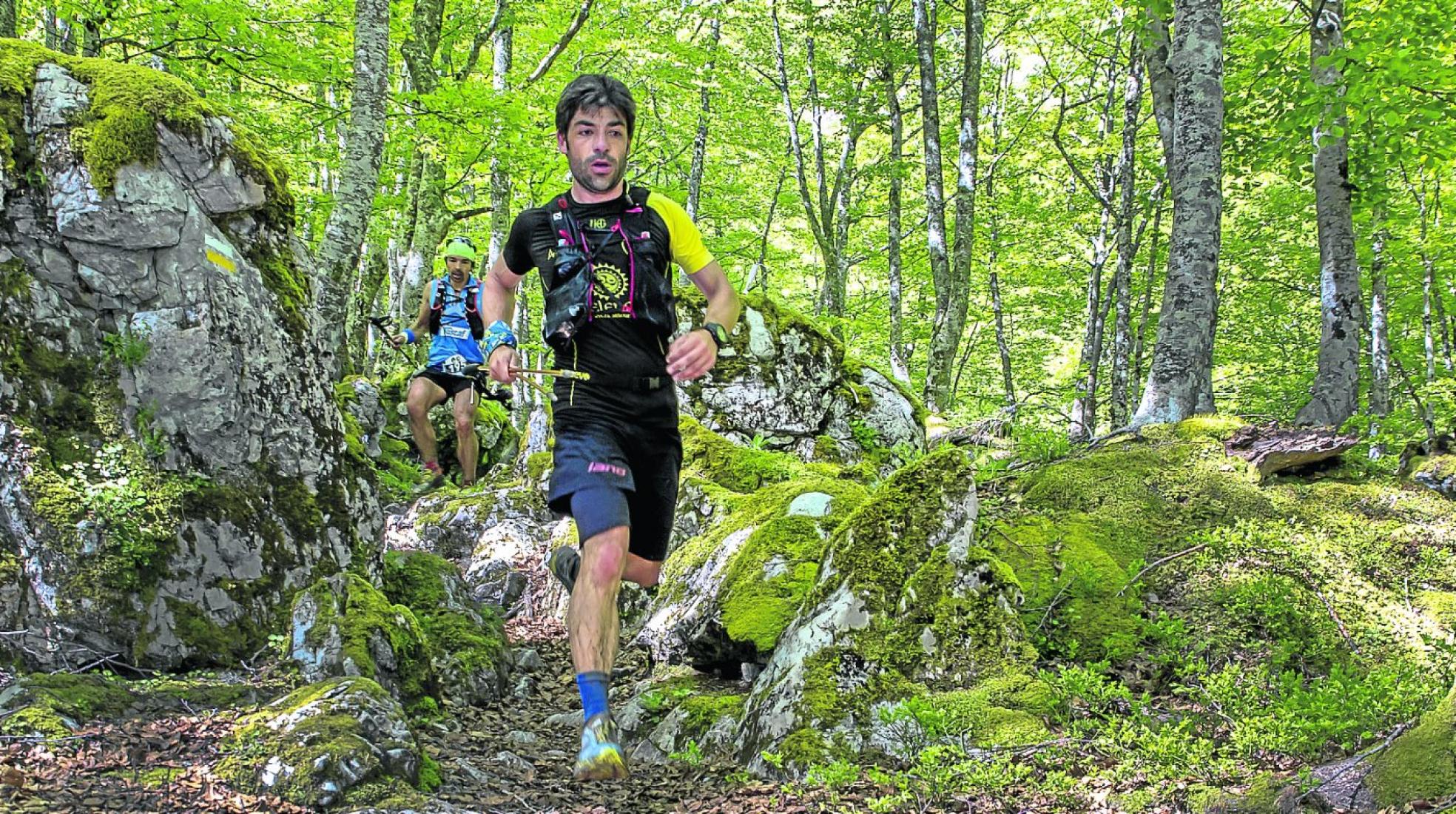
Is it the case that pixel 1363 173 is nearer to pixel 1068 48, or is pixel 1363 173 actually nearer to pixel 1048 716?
pixel 1048 716

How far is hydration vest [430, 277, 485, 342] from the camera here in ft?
32.0

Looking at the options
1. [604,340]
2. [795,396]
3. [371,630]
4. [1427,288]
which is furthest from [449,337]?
[1427,288]

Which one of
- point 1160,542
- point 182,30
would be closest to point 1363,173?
point 1160,542

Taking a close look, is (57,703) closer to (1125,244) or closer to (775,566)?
(775,566)

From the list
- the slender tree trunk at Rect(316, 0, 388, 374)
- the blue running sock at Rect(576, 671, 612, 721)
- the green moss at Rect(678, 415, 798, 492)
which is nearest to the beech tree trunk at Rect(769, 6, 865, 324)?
the green moss at Rect(678, 415, 798, 492)

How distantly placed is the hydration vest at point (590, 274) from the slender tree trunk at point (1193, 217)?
484cm

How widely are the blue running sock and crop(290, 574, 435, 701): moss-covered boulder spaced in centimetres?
156

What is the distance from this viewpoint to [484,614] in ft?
22.4

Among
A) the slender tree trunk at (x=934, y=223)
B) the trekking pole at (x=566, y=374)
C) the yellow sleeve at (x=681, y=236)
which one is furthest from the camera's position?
the slender tree trunk at (x=934, y=223)

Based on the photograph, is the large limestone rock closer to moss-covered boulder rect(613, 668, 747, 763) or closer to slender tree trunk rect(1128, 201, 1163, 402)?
moss-covered boulder rect(613, 668, 747, 763)

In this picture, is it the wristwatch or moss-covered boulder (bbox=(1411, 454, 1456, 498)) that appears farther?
moss-covered boulder (bbox=(1411, 454, 1456, 498))

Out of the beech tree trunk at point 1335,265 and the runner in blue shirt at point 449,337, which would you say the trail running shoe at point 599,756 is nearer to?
the runner in blue shirt at point 449,337

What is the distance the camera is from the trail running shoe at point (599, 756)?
3.63 meters

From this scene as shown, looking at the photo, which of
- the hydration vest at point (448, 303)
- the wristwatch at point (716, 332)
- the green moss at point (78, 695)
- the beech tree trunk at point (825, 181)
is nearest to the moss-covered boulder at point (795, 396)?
the hydration vest at point (448, 303)
